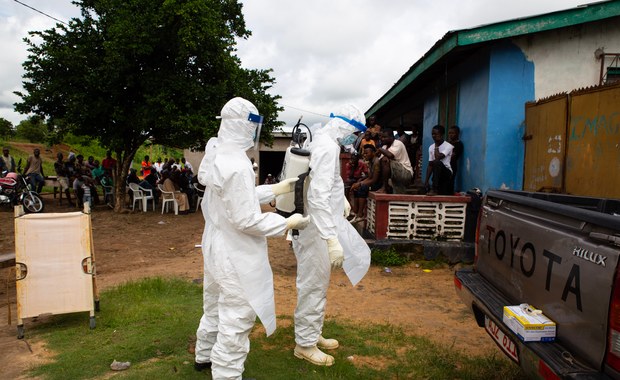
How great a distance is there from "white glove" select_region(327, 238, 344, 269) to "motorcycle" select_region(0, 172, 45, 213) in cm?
1141

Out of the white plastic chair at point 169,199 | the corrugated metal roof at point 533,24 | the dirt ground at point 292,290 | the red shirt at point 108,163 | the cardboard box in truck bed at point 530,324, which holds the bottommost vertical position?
the dirt ground at point 292,290

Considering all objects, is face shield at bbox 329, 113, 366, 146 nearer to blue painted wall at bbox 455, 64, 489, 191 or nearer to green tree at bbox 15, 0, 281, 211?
blue painted wall at bbox 455, 64, 489, 191

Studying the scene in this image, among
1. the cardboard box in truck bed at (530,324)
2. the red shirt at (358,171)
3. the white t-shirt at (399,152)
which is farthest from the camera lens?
the red shirt at (358,171)

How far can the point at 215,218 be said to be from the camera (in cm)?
285

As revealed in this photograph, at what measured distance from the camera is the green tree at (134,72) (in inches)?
425

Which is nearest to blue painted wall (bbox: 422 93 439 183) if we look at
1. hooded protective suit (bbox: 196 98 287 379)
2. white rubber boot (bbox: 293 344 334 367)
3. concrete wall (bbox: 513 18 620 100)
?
concrete wall (bbox: 513 18 620 100)

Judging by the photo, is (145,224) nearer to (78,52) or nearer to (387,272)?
(78,52)

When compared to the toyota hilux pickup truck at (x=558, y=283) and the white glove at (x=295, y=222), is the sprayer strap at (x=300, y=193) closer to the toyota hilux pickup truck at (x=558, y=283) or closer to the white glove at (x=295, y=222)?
the white glove at (x=295, y=222)

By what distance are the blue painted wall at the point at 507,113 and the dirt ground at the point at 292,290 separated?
1700 millimetres

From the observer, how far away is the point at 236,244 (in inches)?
108

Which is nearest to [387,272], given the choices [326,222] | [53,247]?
[326,222]

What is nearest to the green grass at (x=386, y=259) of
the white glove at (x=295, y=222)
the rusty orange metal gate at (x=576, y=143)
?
the rusty orange metal gate at (x=576, y=143)

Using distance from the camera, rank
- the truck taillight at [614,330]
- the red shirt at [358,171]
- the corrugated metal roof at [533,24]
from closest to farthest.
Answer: the truck taillight at [614,330]
the corrugated metal roof at [533,24]
the red shirt at [358,171]

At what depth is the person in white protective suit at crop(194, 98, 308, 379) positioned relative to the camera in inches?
104
